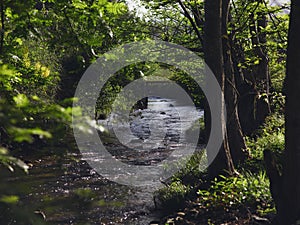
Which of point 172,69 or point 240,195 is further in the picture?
point 172,69

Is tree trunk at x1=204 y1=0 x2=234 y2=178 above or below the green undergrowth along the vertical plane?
above

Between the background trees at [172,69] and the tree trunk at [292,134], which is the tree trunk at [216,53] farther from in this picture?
the tree trunk at [292,134]

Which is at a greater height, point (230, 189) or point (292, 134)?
point (292, 134)

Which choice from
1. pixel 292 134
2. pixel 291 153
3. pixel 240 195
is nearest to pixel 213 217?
pixel 240 195

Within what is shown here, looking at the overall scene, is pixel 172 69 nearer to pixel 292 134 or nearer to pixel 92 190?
pixel 92 190

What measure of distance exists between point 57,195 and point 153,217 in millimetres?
2891

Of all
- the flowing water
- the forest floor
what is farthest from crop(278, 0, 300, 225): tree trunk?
the flowing water

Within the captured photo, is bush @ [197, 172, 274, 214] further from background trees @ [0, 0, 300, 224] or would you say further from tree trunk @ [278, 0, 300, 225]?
tree trunk @ [278, 0, 300, 225]

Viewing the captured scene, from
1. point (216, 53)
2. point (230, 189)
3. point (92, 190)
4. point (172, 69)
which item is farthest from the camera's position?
point (172, 69)

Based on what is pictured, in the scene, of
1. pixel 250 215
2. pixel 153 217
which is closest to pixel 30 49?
pixel 153 217

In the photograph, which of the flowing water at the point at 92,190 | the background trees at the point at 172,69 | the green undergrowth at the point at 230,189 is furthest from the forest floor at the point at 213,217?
the flowing water at the point at 92,190

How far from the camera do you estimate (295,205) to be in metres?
5.65

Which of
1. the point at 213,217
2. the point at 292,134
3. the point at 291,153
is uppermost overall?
the point at 292,134

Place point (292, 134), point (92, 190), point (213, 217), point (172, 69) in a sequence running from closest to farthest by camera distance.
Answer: point (292, 134)
point (213, 217)
point (92, 190)
point (172, 69)
